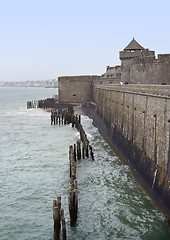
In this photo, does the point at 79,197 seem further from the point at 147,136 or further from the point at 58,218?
the point at 147,136

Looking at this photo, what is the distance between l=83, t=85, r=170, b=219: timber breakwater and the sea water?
743 millimetres

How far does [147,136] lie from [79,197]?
4716 mm

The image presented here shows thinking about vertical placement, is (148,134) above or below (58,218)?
above

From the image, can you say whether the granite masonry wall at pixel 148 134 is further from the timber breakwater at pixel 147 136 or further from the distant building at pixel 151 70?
the distant building at pixel 151 70

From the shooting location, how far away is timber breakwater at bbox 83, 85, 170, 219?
40.2 ft

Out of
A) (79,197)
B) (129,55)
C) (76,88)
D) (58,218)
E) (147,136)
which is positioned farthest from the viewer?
(76,88)

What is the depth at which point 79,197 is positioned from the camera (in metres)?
14.0

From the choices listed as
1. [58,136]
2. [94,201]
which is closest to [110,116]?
[58,136]

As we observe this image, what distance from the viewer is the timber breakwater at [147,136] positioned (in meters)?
12.3

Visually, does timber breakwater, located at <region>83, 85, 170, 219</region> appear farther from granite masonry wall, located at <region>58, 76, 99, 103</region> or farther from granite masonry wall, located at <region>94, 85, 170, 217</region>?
granite masonry wall, located at <region>58, 76, 99, 103</region>

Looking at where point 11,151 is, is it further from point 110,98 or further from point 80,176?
point 110,98

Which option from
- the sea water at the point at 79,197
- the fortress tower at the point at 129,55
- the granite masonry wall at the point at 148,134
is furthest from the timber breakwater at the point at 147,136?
the fortress tower at the point at 129,55

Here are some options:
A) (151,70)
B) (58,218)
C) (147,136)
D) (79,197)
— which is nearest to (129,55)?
(151,70)

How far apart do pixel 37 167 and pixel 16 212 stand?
630cm
